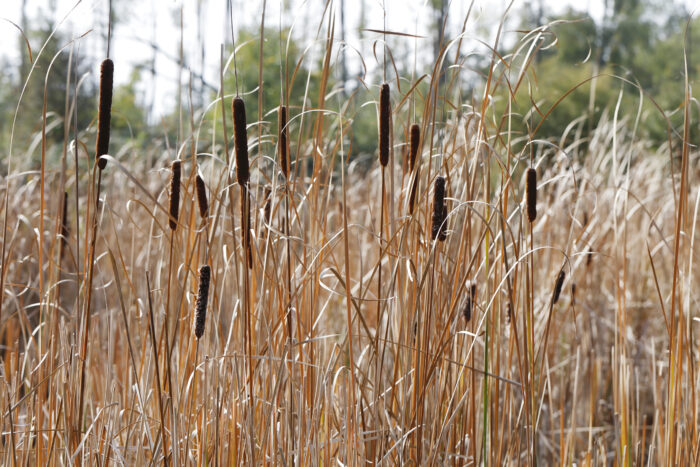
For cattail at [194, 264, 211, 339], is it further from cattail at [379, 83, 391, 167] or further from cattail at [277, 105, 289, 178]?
cattail at [379, 83, 391, 167]

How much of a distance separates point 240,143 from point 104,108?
Answer: 18cm

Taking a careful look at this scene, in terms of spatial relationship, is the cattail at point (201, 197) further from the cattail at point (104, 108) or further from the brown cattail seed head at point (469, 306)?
the brown cattail seed head at point (469, 306)

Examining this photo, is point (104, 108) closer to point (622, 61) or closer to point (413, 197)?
point (413, 197)

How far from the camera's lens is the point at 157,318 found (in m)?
1.32

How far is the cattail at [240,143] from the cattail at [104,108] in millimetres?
156

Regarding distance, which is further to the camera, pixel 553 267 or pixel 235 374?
pixel 553 267

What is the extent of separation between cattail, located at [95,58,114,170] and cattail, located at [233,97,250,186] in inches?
6.1

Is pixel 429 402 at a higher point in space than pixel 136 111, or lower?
lower

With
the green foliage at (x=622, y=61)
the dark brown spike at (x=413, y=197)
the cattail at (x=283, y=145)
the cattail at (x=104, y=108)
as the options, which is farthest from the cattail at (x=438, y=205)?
the green foliage at (x=622, y=61)

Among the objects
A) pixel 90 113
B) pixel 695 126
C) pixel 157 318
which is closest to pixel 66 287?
pixel 157 318

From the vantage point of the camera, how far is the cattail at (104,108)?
0.82m

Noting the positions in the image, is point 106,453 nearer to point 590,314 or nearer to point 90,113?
point 590,314

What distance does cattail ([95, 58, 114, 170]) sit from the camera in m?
0.82

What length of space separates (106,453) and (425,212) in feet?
2.07
